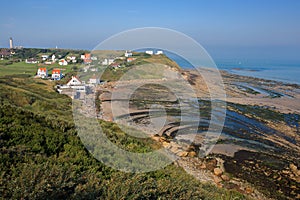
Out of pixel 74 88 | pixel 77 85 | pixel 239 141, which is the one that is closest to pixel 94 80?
pixel 77 85

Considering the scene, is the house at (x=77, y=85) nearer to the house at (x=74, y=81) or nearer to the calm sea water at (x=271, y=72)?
the house at (x=74, y=81)

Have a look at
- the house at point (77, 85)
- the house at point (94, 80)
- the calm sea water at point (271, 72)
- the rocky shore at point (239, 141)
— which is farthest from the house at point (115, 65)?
the calm sea water at point (271, 72)

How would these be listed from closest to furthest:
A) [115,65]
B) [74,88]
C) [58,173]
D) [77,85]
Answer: [58,173] < [74,88] < [77,85] < [115,65]

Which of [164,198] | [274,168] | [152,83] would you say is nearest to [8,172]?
[164,198]

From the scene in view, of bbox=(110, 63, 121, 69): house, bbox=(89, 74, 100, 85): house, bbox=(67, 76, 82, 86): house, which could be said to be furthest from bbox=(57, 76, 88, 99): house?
bbox=(110, 63, 121, 69): house

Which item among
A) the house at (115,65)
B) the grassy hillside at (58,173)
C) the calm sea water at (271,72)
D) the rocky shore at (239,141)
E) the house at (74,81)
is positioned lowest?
the rocky shore at (239,141)

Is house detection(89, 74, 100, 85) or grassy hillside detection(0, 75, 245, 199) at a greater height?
grassy hillside detection(0, 75, 245, 199)

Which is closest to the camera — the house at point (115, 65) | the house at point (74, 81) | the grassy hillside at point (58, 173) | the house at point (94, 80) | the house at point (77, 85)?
the grassy hillside at point (58, 173)

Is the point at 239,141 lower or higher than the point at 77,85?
lower

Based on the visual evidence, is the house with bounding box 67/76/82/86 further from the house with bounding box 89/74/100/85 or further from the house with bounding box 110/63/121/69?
the house with bounding box 110/63/121/69

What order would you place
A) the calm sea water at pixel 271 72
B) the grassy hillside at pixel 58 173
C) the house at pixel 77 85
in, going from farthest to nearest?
1. the calm sea water at pixel 271 72
2. the house at pixel 77 85
3. the grassy hillside at pixel 58 173

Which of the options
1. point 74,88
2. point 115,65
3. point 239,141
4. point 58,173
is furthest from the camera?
point 115,65

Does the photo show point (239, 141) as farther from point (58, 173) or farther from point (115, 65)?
point (115, 65)
